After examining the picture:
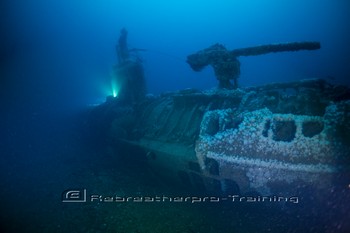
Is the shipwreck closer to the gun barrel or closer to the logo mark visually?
the gun barrel

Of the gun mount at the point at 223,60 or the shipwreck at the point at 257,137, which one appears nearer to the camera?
the shipwreck at the point at 257,137

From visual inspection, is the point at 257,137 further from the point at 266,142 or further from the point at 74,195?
the point at 74,195

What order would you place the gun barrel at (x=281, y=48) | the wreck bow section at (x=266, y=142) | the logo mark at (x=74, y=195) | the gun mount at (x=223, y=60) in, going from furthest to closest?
1. the gun mount at (x=223, y=60)
2. the logo mark at (x=74, y=195)
3. the gun barrel at (x=281, y=48)
4. the wreck bow section at (x=266, y=142)

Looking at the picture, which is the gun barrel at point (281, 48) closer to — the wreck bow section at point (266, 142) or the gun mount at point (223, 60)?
the gun mount at point (223, 60)

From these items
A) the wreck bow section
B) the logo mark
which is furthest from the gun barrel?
the logo mark

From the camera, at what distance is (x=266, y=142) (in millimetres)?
5176

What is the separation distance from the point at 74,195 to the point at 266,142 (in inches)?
217

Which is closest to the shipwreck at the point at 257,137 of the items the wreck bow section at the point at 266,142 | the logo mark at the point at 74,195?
the wreck bow section at the point at 266,142

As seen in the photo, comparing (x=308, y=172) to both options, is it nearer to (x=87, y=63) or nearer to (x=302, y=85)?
(x=302, y=85)

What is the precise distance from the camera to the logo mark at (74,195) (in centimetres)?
748

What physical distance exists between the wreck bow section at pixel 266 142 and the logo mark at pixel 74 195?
2.46 m

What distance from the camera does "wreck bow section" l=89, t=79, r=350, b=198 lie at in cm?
475

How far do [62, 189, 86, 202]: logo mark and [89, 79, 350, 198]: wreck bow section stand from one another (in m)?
2.46

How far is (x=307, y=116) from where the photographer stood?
16.3 feet
